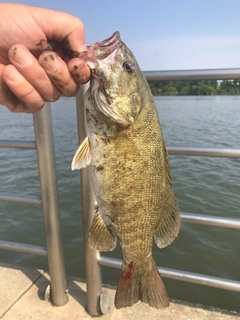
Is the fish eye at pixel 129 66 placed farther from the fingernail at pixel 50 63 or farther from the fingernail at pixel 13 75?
the fingernail at pixel 13 75

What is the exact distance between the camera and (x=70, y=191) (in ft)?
25.7

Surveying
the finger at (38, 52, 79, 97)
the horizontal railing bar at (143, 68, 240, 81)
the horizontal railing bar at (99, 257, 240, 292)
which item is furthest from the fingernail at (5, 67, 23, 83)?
the horizontal railing bar at (99, 257, 240, 292)

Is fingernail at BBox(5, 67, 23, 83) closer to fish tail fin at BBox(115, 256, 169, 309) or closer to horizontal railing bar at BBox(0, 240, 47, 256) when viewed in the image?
fish tail fin at BBox(115, 256, 169, 309)

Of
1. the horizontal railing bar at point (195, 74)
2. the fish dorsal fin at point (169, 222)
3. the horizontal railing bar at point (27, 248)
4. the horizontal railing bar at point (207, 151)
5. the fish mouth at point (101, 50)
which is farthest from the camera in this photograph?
the horizontal railing bar at point (27, 248)

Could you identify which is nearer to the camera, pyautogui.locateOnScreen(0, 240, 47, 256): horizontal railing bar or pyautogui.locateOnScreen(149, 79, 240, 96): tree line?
pyautogui.locateOnScreen(149, 79, 240, 96): tree line

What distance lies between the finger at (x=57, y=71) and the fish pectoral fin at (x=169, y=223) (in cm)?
77

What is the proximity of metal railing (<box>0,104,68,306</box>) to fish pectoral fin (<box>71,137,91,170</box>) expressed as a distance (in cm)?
71

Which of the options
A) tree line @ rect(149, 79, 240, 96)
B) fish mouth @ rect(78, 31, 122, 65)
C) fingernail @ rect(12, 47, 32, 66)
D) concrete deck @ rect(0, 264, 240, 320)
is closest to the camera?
fingernail @ rect(12, 47, 32, 66)

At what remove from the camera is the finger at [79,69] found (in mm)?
1317

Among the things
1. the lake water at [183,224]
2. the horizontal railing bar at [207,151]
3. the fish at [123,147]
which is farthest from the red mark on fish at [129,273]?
the lake water at [183,224]

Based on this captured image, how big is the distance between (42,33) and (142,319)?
210 centimetres

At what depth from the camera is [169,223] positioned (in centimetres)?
169

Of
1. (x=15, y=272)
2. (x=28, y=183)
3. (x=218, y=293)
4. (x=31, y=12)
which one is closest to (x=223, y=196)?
(x=218, y=293)

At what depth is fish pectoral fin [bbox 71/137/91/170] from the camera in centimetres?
156
